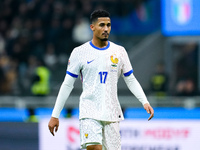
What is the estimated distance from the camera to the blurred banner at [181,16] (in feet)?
47.8

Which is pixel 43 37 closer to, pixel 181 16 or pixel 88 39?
pixel 88 39

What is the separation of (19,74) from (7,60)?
28.6 inches

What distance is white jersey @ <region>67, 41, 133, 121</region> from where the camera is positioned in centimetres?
503

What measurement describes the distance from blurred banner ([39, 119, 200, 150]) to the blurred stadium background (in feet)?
15.0

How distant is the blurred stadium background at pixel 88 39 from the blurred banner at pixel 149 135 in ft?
15.0

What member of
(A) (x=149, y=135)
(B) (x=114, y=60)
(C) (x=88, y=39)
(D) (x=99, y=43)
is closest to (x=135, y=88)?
(B) (x=114, y=60)

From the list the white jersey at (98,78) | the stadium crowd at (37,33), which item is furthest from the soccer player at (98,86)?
the stadium crowd at (37,33)

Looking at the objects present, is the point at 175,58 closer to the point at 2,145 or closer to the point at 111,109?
the point at 2,145

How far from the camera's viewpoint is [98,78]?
5.03m

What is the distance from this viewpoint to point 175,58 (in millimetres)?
15172

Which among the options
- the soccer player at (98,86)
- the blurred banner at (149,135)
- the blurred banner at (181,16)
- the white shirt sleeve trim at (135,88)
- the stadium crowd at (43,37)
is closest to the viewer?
the soccer player at (98,86)

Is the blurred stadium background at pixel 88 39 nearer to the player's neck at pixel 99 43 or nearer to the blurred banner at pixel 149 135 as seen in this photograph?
the blurred banner at pixel 149 135

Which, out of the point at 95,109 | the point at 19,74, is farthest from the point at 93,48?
the point at 19,74

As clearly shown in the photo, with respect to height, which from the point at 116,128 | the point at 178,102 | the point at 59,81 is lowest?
the point at 116,128
